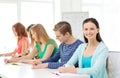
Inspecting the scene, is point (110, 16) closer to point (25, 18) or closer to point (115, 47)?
point (115, 47)

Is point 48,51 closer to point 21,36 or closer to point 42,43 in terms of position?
point 42,43

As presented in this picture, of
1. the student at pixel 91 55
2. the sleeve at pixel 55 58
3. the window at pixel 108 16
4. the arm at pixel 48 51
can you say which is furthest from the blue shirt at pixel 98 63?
the window at pixel 108 16

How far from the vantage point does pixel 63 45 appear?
9.30ft

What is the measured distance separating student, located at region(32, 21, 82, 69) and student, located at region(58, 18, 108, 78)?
0.20 meters

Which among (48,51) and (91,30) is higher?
(91,30)

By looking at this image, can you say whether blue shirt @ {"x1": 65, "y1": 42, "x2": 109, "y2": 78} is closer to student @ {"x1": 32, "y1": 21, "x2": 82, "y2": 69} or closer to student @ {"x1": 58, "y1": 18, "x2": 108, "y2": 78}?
student @ {"x1": 58, "y1": 18, "x2": 108, "y2": 78}

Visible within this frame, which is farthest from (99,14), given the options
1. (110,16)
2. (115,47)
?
(115,47)

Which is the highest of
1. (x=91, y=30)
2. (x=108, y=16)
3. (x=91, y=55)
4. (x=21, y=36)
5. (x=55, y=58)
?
(x=108, y=16)

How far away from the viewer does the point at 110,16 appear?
649cm

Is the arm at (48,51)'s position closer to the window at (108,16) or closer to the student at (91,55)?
the student at (91,55)

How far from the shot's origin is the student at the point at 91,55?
7.05 ft

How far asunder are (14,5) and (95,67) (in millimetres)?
4692

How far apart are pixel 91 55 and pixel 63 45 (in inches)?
23.0

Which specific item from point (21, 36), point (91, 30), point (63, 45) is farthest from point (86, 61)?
point (21, 36)
